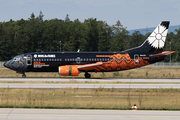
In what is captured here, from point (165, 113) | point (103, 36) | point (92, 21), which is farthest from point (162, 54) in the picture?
point (92, 21)

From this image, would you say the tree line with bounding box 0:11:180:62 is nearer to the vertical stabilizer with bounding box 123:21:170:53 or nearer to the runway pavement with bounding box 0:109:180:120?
the vertical stabilizer with bounding box 123:21:170:53

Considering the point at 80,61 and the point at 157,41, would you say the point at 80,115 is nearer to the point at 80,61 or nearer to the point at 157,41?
the point at 80,61

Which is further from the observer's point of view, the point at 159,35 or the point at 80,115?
the point at 159,35

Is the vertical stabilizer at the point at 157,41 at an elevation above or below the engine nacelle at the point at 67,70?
above

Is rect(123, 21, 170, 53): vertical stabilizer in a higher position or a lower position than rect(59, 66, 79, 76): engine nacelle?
higher

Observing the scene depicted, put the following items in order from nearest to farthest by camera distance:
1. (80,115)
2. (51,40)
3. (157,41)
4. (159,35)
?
1. (80,115)
2. (159,35)
3. (157,41)
4. (51,40)

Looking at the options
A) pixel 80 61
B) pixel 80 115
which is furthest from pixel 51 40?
pixel 80 115

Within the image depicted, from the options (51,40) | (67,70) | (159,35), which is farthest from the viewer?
(51,40)

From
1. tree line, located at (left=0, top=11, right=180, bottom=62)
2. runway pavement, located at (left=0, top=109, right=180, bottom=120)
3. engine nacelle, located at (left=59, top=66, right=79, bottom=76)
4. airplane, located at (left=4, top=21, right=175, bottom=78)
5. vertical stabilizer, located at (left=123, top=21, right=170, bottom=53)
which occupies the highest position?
tree line, located at (left=0, top=11, right=180, bottom=62)

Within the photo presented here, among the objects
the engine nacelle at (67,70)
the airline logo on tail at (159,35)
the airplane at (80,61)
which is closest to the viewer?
the engine nacelle at (67,70)

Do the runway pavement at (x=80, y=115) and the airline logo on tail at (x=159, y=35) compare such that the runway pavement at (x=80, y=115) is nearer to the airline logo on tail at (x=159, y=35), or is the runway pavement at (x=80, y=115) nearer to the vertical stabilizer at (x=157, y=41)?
the vertical stabilizer at (x=157, y=41)

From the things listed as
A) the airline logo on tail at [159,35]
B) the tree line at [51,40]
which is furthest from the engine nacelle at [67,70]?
the tree line at [51,40]

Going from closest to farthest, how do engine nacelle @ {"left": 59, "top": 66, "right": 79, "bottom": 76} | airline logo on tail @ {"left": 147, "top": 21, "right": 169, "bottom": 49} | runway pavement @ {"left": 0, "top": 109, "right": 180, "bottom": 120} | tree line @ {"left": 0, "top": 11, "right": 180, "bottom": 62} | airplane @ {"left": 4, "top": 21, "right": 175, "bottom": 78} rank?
runway pavement @ {"left": 0, "top": 109, "right": 180, "bottom": 120} → engine nacelle @ {"left": 59, "top": 66, "right": 79, "bottom": 76} → airplane @ {"left": 4, "top": 21, "right": 175, "bottom": 78} → airline logo on tail @ {"left": 147, "top": 21, "right": 169, "bottom": 49} → tree line @ {"left": 0, "top": 11, "right": 180, "bottom": 62}

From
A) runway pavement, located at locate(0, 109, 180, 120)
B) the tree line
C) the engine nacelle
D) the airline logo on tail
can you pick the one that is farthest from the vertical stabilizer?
the tree line
